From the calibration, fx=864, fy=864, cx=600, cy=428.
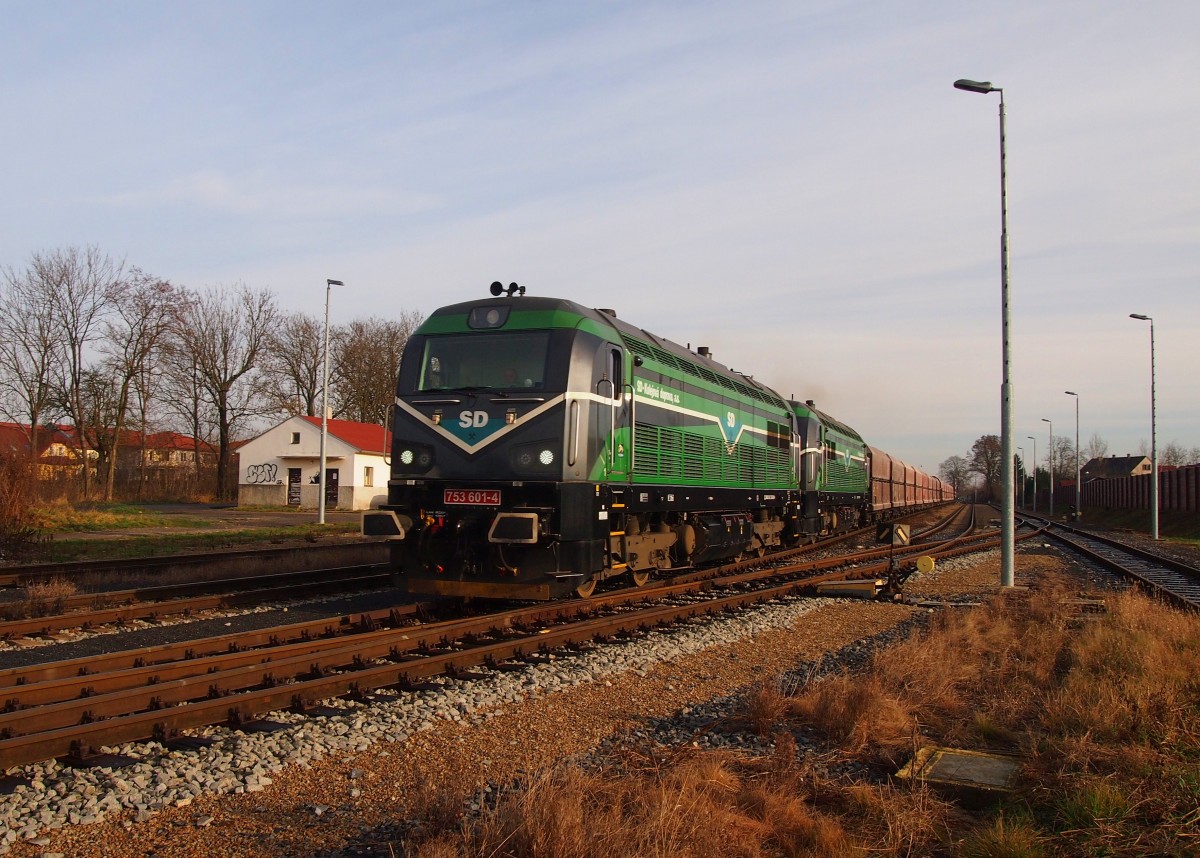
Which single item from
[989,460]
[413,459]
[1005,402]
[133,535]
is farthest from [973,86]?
[989,460]

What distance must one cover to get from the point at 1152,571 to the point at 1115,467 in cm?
9273

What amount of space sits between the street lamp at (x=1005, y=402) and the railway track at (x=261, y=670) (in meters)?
6.14

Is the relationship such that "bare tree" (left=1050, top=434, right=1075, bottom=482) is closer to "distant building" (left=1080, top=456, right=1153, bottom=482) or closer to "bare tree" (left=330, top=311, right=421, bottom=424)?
"distant building" (left=1080, top=456, right=1153, bottom=482)

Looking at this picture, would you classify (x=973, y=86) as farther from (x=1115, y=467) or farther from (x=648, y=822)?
(x=1115, y=467)

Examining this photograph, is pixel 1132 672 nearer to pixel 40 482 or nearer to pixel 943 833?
pixel 943 833

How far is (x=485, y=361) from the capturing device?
10320mm

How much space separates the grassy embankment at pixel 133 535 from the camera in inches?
707

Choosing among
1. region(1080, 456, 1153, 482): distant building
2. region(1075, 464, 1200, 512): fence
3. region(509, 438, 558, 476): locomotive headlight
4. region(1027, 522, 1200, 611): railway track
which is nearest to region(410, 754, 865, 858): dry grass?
region(509, 438, 558, 476): locomotive headlight

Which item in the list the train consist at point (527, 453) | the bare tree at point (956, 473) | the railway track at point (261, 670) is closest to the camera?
the railway track at point (261, 670)

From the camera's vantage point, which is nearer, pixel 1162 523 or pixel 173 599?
pixel 173 599

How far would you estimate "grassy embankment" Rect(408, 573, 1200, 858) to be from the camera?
3895 mm

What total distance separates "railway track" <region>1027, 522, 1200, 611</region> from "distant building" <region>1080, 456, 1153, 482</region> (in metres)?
73.5

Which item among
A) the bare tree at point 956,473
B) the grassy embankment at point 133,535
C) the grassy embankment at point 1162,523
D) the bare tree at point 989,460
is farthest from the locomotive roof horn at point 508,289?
the bare tree at point 956,473

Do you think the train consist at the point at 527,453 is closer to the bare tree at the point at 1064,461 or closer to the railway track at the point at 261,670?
the railway track at the point at 261,670
